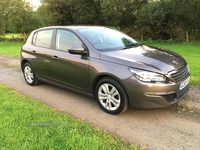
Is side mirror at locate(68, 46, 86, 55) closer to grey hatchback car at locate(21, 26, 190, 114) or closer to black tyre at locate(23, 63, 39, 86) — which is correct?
grey hatchback car at locate(21, 26, 190, 114)

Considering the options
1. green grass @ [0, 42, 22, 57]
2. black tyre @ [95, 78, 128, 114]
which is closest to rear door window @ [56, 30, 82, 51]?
black tyre @ [95, 78, 128, 114]

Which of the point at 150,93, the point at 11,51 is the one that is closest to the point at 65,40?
the point at 150,93

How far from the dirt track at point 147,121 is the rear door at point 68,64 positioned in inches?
17.8

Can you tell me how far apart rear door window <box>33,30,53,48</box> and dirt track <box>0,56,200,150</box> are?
127cm

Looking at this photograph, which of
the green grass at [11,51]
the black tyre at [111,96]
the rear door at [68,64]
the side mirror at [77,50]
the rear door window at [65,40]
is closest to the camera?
the black tyre at [111,96]

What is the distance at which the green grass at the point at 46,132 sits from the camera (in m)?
2.95

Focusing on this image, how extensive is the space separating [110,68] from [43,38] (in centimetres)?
248

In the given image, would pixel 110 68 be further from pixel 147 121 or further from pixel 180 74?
pixel 180 74

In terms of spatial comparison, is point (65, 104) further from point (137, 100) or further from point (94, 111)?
point (137, 100)

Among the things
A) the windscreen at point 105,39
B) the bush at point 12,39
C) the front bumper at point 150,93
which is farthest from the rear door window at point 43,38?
the bush at point 12,39

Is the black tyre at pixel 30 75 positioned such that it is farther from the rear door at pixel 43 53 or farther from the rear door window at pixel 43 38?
the rear door window at pixel 43 38

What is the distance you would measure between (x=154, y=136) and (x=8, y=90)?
4052 millimetres

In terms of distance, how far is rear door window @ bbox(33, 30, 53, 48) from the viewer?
5121 mm

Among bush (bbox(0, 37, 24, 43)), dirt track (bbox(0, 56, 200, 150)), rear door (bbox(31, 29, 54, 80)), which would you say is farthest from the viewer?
bush (bbox(0, 37, 24, 43))
